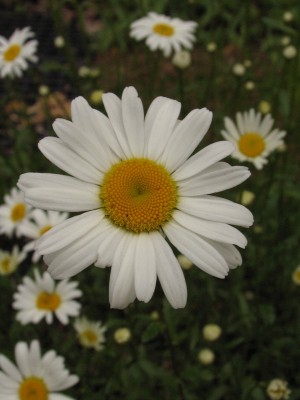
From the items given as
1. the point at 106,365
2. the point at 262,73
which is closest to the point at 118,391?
the point at 106,365

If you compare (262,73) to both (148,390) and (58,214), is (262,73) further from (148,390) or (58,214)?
(148,390)

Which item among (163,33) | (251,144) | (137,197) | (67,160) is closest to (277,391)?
(137,197)

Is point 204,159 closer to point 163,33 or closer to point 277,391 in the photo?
point 277,391

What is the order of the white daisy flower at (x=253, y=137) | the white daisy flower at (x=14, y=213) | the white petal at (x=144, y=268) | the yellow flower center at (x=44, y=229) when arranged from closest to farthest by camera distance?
the white petal at (x=144, y=268) → the white daisy flower at (x=253, y=137) → the yellow flower center at (x=44, y=229) → the white daisy flower at (x=14, y=213)

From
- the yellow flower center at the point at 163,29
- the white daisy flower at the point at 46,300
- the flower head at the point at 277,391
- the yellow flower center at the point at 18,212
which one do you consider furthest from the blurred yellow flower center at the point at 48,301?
the yellow flower center at the point at 163,29

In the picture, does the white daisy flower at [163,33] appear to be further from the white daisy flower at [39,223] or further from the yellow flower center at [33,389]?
the yellow flower center at [33,389]

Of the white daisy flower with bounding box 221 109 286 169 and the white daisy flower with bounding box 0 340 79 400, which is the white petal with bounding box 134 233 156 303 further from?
the white daisy flower with bounding box 221 109 286 169

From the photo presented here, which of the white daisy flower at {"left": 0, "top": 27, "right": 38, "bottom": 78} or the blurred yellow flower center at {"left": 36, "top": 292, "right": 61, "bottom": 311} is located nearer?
the blurred yellow flower center at {"left": 36, "top": 292, "right": 61, "bottom": 311}

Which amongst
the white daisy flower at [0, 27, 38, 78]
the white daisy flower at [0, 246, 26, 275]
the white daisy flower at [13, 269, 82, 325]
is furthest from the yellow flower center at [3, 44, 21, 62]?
the white daisy flower at [13, 269, 82, 325]
